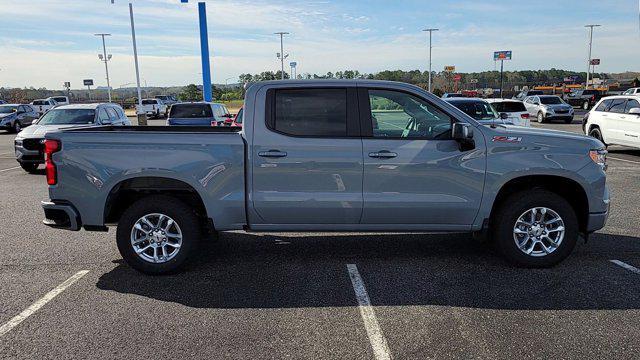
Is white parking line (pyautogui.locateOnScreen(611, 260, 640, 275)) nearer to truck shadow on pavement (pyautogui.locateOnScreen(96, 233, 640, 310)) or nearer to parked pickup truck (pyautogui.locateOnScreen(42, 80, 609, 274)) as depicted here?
truck shadow on pavement (pyautogui.locateOnScreen(96, 233, 640, 310))

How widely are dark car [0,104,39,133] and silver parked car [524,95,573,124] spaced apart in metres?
30.3

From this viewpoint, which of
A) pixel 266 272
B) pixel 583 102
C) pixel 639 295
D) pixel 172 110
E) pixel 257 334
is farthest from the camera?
pixel 583 102

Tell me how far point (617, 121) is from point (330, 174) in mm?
12766

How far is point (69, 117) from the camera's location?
13.2m

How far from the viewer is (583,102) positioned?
44.8m

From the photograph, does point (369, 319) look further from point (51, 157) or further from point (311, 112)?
point (51, 157)

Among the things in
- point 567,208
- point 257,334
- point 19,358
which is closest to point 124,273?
point 19,358

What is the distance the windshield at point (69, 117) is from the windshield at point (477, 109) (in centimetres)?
1025

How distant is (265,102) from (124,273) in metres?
2.38

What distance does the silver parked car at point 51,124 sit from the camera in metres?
12.4

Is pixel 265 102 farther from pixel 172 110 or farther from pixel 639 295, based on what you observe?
pixel 172 110

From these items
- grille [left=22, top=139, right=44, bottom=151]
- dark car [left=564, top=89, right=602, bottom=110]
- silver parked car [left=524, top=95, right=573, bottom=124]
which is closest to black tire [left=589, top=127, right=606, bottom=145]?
silver parked car [left=524, top=95, right=573, bottom=124]

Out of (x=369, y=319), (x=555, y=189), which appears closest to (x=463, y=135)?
(x=555, y=189)

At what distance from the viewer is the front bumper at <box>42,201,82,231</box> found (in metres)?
4.99
